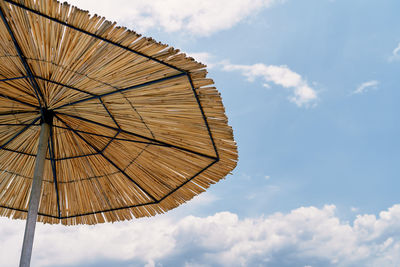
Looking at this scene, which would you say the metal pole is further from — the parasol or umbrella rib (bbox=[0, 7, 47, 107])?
umbrella rib (bbox=[0, 7, 47, 107])

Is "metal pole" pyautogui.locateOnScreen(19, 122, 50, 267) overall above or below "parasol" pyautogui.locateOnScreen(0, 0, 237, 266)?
below

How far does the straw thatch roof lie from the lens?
4.70m

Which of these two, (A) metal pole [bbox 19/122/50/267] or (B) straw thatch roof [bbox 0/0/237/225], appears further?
(A) metal pole [bbox 19/122/50/267]

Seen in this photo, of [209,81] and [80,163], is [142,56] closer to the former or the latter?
[209,81]

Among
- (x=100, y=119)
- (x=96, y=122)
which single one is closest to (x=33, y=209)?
(x=96, y=122)

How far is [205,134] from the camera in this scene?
6031 mm

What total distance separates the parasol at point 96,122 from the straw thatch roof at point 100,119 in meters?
0.02

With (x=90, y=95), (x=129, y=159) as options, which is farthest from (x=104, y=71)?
(x=129, y=159)

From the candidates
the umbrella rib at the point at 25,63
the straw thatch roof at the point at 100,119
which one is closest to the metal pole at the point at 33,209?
the umbrella rib at the point at 25,63

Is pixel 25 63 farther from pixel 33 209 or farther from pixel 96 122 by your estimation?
pixel 33 209

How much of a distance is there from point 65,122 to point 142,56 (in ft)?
8.88

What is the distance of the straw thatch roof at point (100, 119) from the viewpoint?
470cm

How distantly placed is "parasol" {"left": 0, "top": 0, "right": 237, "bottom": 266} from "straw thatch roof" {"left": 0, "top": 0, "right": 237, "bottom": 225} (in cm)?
2

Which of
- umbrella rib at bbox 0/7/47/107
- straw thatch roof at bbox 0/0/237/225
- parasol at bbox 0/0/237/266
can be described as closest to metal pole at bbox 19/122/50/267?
parasol at bbox 0/0/237/266
